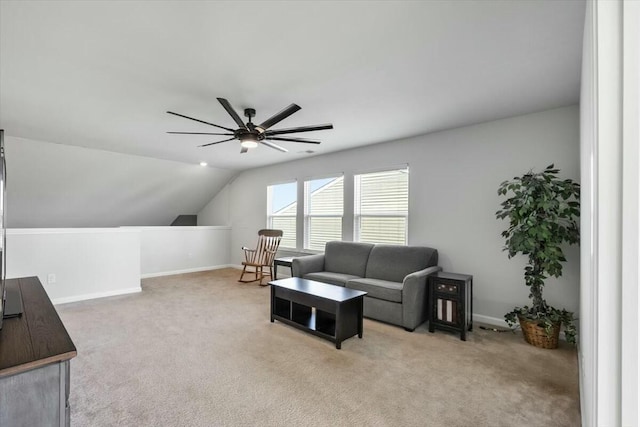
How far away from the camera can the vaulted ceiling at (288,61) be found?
1772mm

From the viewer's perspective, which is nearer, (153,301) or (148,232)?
(153,301)

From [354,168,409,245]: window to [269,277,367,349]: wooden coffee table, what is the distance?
4.98 ft

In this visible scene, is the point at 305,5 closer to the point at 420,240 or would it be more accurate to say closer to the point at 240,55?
the point at 240,55

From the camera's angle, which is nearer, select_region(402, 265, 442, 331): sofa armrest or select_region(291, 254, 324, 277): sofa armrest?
select_region(402, 265, 442, 331): sofa armrest

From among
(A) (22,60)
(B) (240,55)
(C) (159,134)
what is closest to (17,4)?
(A) (22,60)

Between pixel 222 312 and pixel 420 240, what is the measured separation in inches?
111

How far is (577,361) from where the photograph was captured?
267cm

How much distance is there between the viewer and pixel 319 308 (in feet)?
10.3

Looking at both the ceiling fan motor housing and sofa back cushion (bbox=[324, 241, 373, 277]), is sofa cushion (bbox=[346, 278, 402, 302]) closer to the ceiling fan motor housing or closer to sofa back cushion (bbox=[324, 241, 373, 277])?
sofa back cushion (bbox=[324, 241, 373, 277])

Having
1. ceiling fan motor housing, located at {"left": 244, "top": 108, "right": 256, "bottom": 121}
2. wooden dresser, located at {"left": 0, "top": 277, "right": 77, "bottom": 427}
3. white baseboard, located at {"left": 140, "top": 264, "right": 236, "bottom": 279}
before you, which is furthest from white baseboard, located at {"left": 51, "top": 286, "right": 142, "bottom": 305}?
wooden dresser, located at {"left": 0, "top": 277, "right": 77, "bottom": 427}

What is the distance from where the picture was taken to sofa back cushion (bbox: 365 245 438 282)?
392 centimetres

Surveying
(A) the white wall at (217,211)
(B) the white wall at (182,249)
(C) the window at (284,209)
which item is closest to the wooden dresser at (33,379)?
(C) the window at (284,209)

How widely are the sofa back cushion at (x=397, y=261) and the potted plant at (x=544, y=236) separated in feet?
3.29

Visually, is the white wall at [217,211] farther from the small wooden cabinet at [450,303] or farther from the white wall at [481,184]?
the small wooden cabinet at [450,303]
